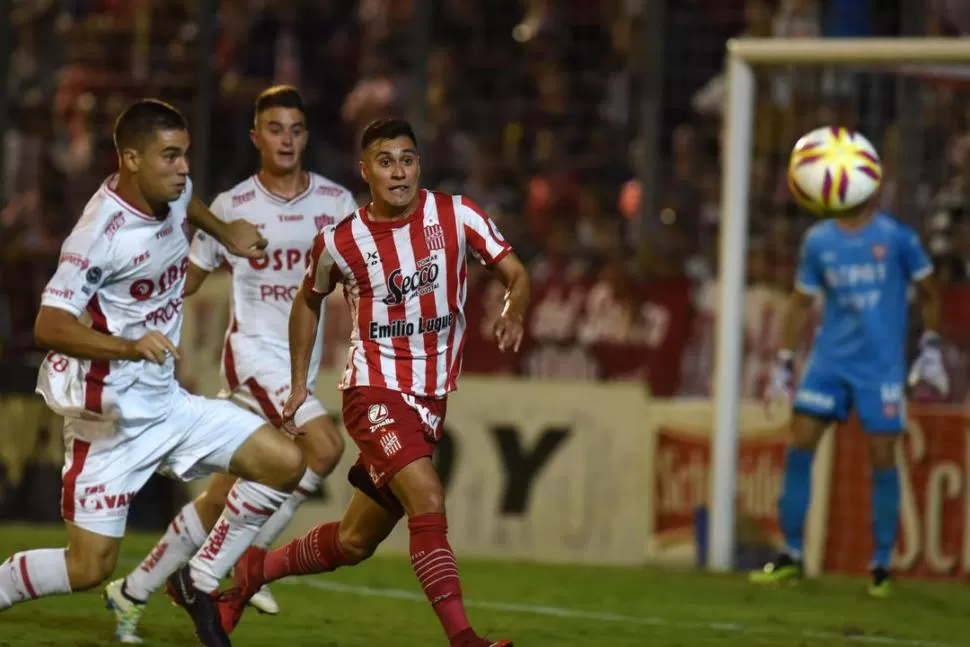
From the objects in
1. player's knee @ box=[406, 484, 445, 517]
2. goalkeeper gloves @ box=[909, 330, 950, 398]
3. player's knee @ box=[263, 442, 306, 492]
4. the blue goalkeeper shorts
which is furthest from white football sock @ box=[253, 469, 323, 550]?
goalkeeper gloves @ box=[909, 330, 950, 398]

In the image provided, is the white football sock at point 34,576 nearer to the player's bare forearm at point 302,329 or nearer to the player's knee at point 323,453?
the player's bare forearm at point 302,329

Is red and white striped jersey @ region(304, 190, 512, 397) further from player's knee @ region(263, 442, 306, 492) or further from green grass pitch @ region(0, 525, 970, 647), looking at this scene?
green grass pitch @ region(0, 525, 970, 647)

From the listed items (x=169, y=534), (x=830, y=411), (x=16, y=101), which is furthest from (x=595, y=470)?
(x=16, y=101)

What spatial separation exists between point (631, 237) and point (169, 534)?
6.32 meters

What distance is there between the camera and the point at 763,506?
1079 centimetres

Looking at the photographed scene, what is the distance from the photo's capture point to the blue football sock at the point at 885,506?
960 centimetres

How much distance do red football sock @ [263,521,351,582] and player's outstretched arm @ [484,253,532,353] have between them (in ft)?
3.57

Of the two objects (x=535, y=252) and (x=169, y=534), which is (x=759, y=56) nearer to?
(x=535, y=252)

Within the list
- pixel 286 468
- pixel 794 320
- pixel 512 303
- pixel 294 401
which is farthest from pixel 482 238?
pixel 794 320

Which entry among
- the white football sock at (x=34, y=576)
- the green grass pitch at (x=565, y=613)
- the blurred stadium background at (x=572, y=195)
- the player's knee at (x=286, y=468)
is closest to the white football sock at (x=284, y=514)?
the green grass pitch at (x=565, y=613)

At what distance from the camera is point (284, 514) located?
25.9 ft

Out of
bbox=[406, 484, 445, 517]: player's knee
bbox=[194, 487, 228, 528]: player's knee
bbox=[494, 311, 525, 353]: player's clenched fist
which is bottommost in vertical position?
bbox=[194, 487, 228, 528]: player's knee

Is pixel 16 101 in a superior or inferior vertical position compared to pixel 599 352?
→ superior

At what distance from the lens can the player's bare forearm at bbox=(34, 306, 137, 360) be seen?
20.0 feet
